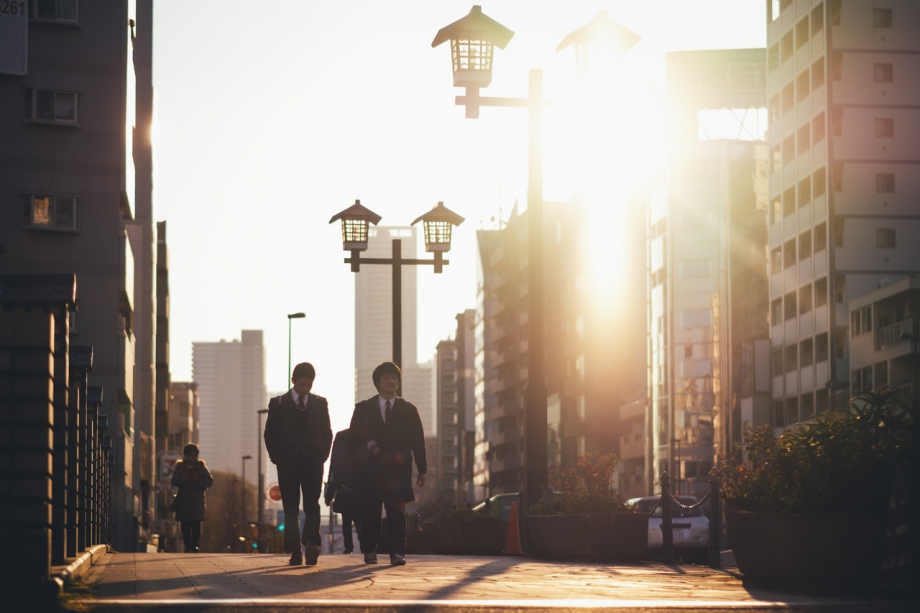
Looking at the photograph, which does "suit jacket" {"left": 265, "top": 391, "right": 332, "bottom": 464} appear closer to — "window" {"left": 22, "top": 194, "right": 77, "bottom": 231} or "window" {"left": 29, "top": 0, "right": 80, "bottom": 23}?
"window" {"left": 22, "top": 194, "right": 77, "bottom": 231}

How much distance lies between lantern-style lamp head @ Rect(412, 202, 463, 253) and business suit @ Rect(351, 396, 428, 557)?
10140 millimetres

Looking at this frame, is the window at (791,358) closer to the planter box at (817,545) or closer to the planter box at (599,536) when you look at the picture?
the planter box at (599,536)

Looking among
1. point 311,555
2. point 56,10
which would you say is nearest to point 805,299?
point 56,10

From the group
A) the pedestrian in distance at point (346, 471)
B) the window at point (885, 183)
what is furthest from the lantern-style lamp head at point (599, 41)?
the window at point (885, 183)

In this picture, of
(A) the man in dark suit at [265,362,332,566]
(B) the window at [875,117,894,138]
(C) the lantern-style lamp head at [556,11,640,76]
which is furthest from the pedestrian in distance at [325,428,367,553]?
(B) the window at [875,117,894,138]

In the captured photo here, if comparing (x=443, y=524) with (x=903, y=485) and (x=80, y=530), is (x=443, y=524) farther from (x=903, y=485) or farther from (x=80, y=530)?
(x=903, y=485)

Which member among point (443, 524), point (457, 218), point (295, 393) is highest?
point (457, 218)

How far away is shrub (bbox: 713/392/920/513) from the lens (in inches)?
417

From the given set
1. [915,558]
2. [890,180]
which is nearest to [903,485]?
[915,558]

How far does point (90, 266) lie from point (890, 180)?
151ft

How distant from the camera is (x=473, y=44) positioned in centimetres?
1856

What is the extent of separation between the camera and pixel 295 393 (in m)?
14.1

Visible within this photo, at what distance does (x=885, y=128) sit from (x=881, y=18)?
241 inches

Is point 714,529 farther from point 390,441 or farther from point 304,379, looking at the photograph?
point 304,379
